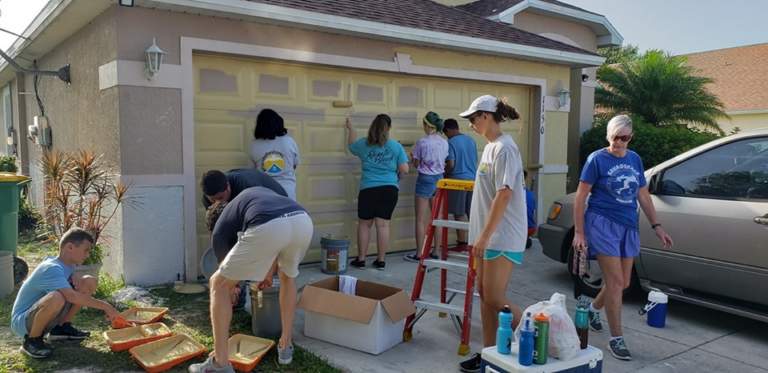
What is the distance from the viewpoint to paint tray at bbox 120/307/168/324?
446 centimetres

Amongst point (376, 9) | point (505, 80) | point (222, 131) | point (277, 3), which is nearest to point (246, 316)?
point (222, 131)

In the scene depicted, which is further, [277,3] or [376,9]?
[376,9]

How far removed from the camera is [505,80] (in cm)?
817

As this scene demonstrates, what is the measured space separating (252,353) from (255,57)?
10.8 feet

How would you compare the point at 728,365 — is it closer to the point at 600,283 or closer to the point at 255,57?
the point at 600,283

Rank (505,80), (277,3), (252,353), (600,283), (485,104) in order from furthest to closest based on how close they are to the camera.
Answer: (505,80)
(277,3)
(600,283)
(252,353)
(485,104)

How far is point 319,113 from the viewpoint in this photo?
6664 mm

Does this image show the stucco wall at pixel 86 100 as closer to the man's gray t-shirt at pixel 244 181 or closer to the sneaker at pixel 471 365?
the man's gray t-shirt at pixel 244 181

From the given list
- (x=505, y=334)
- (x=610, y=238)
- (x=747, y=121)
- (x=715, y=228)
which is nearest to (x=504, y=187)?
(x=505, y=334)

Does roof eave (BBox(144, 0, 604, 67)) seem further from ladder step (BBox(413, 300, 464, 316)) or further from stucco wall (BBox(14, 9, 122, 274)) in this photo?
ladder step (BBox(413, 300, 464, 316))

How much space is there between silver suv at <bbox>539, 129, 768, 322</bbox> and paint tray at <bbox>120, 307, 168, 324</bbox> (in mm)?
4094

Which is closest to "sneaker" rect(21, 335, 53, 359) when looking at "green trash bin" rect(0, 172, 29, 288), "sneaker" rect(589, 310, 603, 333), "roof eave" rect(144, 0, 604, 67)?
"green trash bin" rect(0, 172, 29, 288)

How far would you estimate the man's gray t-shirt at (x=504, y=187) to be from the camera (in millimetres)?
3479

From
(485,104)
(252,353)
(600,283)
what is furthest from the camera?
(600,283)
